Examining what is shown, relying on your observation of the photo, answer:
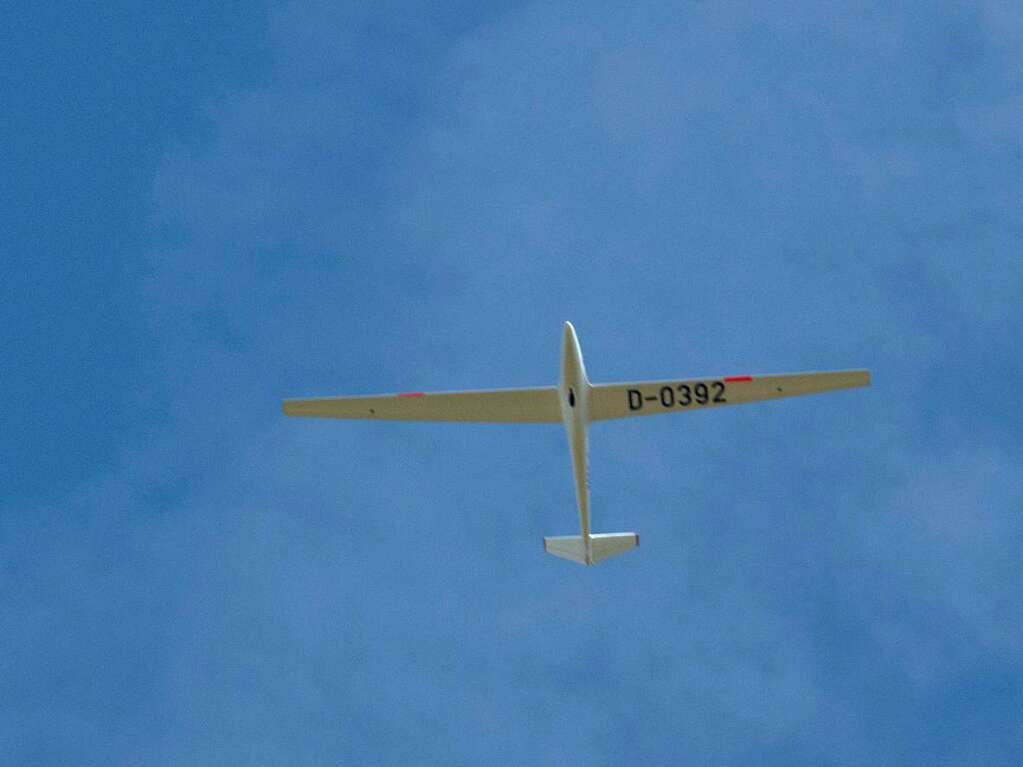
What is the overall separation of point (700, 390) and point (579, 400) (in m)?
4.67

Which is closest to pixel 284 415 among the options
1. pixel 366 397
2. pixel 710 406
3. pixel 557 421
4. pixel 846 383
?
pixel 366 397

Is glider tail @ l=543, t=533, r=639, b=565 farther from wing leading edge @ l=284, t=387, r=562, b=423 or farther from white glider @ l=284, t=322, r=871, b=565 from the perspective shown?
wing leading edge @ l=284, t=387, r=562, b=423

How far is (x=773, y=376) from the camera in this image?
2650 inches

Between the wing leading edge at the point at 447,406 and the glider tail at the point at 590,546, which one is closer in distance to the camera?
the wing leading edge at the point at 447,406

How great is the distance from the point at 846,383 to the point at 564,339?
36.0 ft

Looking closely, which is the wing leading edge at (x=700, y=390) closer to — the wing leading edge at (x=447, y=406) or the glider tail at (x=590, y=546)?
the wing leading edge at (x=447, y=406)

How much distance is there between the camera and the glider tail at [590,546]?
70.8 metres

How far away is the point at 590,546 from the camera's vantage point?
232 ft

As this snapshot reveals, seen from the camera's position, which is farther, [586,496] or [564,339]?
[586,496]

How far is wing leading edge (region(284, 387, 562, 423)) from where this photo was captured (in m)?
67.5

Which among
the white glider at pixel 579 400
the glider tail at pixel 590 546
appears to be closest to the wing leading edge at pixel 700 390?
the white glider at pixel 579 400

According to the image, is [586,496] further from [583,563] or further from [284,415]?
[284,415]

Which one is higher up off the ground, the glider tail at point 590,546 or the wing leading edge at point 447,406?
the wing leading edge at point 447,406

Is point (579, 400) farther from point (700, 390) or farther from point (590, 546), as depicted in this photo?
point (590, 546)
